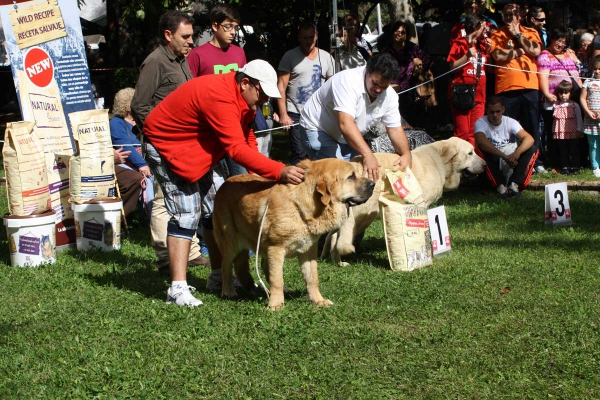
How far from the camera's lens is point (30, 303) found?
5570 mm

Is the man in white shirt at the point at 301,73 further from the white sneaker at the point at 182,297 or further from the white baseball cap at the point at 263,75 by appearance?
the white baseball cap at the point at 263,75

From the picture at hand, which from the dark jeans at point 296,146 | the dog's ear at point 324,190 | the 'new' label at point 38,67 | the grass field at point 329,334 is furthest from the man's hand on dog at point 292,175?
the 'new' label at point 38,67

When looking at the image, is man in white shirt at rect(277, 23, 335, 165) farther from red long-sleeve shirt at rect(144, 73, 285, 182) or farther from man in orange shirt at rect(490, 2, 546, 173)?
red long-sleeve shirt at rect(144, 73, 285, 182)

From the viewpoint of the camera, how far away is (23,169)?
6918 millimetres

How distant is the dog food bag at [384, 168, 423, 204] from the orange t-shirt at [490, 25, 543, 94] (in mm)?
4623

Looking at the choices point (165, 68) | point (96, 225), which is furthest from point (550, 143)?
point (96, 225)

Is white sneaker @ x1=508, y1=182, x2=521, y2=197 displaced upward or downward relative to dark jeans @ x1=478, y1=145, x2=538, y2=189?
downward

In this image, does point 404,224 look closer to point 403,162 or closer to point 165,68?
point 403,162

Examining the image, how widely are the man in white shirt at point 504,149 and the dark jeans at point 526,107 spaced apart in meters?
0.52

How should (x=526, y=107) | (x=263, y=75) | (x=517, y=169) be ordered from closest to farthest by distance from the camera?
1. (x=263, y=75)
2. (x=517, y=169)
3. (x=526, y=107)

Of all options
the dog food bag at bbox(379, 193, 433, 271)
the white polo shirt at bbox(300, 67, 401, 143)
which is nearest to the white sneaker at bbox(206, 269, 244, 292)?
the dog food bag at bbox(379, 193, 433, 271)

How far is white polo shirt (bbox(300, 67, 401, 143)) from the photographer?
6273 millimetres

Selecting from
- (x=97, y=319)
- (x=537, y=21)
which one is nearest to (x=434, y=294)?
(x=97, y=319)

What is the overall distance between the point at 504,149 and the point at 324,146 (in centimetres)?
401
